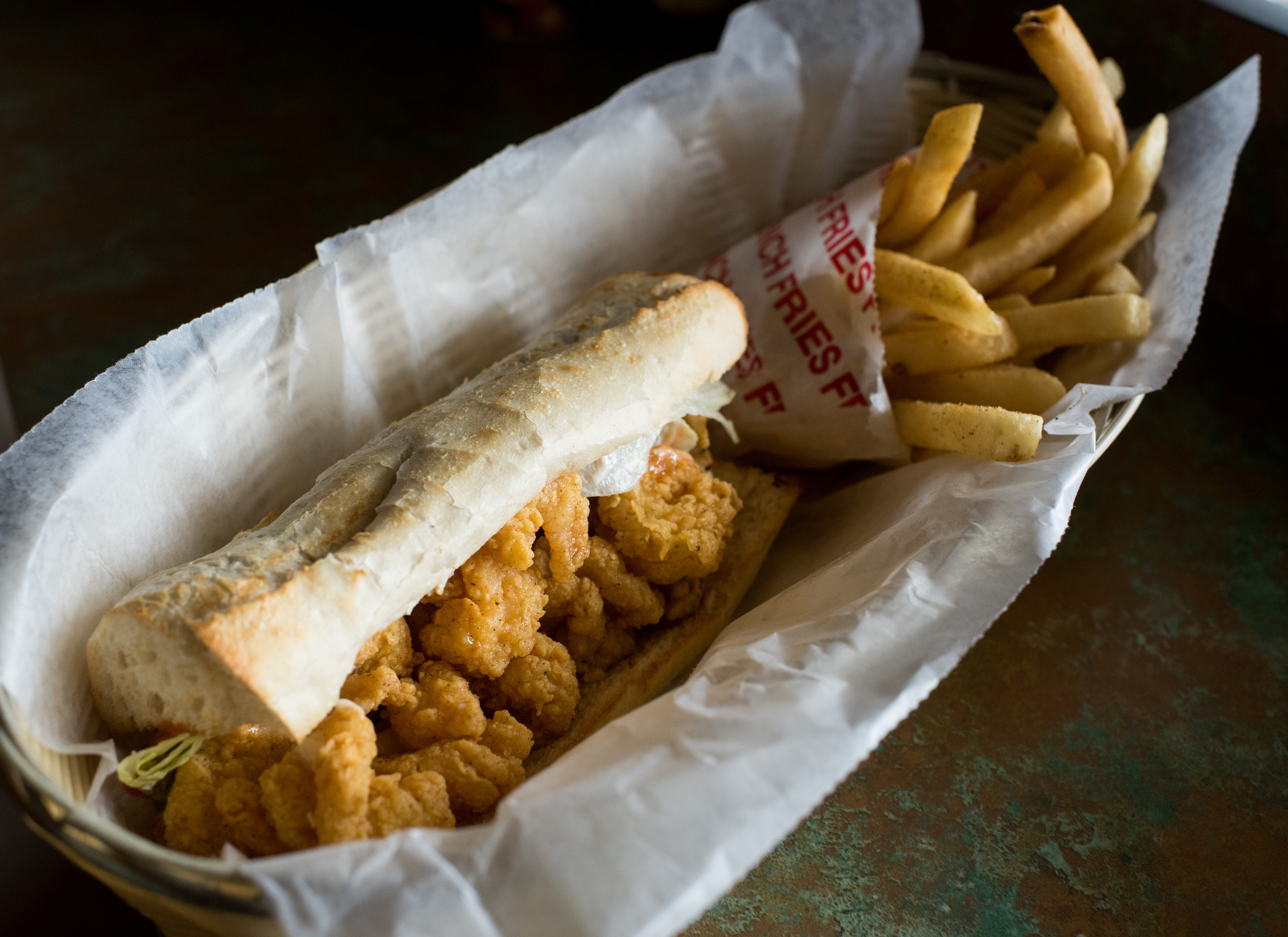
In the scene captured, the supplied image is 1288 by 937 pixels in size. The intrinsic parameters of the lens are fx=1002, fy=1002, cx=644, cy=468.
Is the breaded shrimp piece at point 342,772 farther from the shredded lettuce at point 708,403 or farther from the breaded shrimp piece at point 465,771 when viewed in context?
the shredded lettuce at point 708,403

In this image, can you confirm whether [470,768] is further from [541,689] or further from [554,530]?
[554,530]

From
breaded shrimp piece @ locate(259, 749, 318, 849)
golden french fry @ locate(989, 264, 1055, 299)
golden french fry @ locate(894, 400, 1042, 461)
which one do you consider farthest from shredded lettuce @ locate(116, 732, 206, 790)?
golden french fry @ locate(989, 264, 1055, 299)

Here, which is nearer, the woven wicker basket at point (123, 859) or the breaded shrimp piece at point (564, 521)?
the woven wicker basket at point (123, 859)

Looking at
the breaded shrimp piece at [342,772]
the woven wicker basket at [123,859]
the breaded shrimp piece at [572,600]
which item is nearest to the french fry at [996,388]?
the breaded shrimp piece at [572,600]

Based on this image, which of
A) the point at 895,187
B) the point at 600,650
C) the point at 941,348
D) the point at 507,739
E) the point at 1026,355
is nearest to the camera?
the point at 507,739

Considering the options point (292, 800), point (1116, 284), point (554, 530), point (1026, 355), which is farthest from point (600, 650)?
point (1116, 284)

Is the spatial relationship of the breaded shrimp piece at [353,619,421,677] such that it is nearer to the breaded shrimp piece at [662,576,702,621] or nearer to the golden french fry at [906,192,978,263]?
the breaded shrimp piece at [662,576,702,621]
